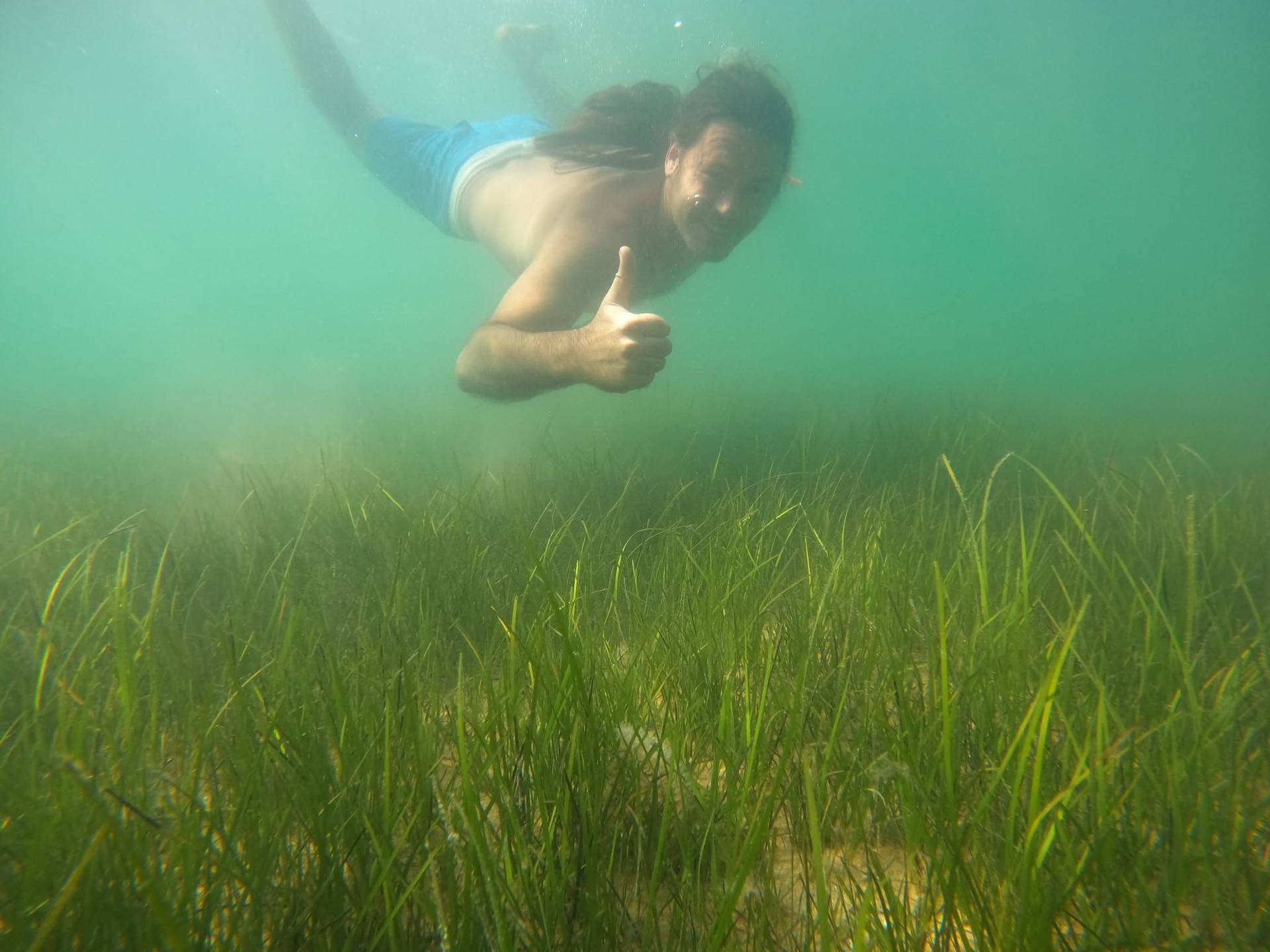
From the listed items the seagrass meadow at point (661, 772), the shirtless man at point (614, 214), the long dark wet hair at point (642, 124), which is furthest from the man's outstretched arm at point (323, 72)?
→ the seagrass meadow at point (661, 772)

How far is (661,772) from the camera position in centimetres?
107

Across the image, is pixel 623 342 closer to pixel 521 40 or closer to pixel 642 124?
pixel 642 124

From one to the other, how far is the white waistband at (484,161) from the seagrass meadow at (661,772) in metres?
5.32

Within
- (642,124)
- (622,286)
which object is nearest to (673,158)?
(642,124)

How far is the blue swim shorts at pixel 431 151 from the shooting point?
6489mm

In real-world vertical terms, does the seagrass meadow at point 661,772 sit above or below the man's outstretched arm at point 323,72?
below

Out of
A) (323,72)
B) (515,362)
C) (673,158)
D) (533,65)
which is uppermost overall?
(533,65)

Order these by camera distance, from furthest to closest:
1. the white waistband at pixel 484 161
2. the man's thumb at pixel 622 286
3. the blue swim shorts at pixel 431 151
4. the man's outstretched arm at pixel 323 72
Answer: the man's outstretched arm at pixel 323 72
the blue swim shorts at pixel 431 151
the white waistband at pixel 484 161
the man's thumb at pixel 622 286

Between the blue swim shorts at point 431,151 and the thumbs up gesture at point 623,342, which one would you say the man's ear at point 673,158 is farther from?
the blue swim shorts at point 431,151

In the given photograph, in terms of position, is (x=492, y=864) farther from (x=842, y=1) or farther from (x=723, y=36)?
(x=723, y=36)

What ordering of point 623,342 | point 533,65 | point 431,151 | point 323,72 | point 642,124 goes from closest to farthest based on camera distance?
point 623,342, point 642,124, point 431,151, point 323,72, point 533,65

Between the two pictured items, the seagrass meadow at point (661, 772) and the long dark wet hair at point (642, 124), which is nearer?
the seagrass meadow at point (661, 772)

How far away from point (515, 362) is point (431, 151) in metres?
5.23

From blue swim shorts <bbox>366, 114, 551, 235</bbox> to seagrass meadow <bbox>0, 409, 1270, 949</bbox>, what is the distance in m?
6.13
